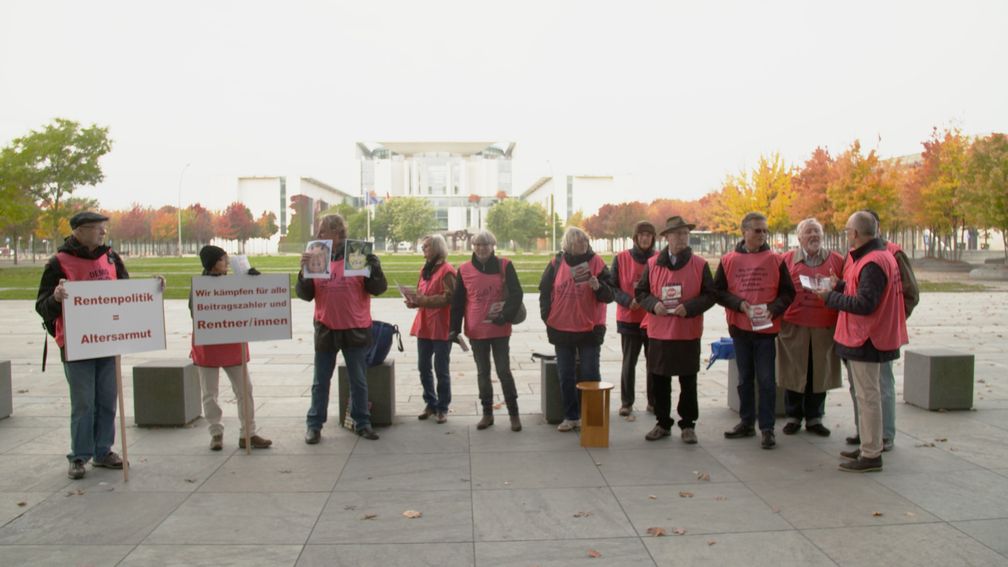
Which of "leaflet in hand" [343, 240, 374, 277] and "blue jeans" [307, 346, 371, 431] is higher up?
"leaflet in hand" [343, 240, 374, 277]

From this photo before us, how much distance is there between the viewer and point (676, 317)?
6.47 meters

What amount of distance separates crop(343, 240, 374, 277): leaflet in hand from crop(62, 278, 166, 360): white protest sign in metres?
1.43

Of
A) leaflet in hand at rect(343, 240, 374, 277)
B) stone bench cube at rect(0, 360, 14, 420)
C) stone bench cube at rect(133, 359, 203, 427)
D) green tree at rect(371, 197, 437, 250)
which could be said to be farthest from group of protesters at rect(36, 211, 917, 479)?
green tree at rect(371, 197, 437, 250)

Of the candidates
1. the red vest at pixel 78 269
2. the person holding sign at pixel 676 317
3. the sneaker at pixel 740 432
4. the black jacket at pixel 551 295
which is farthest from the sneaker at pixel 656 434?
the red vest at pixel 78 269

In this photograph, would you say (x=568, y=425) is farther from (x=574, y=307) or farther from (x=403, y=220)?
(x=403, y=220)

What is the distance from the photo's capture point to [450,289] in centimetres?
722

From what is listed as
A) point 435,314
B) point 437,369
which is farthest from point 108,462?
point 435,314

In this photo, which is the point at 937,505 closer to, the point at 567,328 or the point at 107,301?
the point at 567,328

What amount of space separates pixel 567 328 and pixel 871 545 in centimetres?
310

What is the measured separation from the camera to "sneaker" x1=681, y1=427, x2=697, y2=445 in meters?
6.53

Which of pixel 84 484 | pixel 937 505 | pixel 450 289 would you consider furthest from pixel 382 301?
pixel 937 505

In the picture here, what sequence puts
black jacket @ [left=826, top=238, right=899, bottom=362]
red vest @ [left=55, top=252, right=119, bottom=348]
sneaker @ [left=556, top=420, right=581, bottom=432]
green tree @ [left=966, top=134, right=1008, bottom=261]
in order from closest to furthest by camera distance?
black jacket @ [left=826, top=238, right=899, bottom=362] < red vest @ [left=55, top=252, right=119, bottom=348] < sneaker @ [left=556, top=420, right=581, bottom=432] < green tree @ [left=966, top=134, right=1008, bottom=261]

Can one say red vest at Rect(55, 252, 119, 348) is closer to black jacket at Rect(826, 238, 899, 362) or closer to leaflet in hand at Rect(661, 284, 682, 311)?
leaflet in hand at Rect(661, 284, 682, 311)

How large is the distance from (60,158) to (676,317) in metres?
47.5
